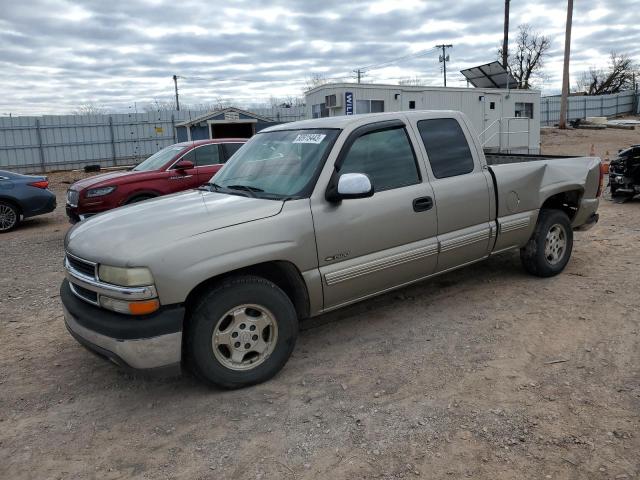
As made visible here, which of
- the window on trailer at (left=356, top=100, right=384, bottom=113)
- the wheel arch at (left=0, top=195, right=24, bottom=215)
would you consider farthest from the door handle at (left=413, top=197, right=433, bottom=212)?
the window on trailer at (left=356, top=100, right=384, bottom=113)

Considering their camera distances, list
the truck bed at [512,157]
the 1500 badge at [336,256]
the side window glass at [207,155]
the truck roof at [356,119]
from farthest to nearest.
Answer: the side window glass at [207,155] → the truck bed at [512,157] → the truck roof at [356,119] → the 1500 badge at [336,256]

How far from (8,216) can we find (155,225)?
900cm

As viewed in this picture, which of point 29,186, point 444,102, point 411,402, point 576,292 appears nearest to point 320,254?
point 411,402

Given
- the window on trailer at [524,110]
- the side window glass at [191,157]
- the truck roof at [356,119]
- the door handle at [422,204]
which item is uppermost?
the window on trailer at [524,110]

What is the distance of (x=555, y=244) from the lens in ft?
18.8

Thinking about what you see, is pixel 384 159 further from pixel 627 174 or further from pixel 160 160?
pixel 627 174

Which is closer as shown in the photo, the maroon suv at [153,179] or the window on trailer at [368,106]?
the maroon suv at [153,179]

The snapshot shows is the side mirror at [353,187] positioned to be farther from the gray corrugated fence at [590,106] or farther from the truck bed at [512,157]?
the gray corrugated fence at [590,106]

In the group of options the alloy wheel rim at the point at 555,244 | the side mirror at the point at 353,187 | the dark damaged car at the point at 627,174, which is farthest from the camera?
the dark damaged car at the point at 627,174

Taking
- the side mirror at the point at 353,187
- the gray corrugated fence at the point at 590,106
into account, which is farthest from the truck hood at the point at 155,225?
the gray corrugated fence at the point at 590,106

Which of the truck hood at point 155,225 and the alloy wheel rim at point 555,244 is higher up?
the truck hood at point 155,225

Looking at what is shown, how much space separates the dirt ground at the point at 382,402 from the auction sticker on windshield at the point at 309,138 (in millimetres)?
1649

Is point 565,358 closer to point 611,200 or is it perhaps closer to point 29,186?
point 611,200

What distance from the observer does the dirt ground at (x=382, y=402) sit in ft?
9.33
